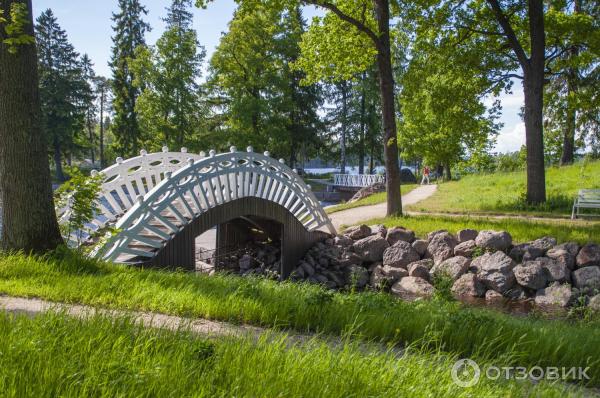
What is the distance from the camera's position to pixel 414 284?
1102cm

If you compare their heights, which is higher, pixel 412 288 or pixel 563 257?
pixel 563 257

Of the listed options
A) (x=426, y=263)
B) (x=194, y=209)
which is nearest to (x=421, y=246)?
(x=426, y=263)

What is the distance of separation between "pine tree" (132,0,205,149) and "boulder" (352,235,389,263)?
21.3 m

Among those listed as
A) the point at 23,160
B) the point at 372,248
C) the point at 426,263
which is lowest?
the point at 426,263

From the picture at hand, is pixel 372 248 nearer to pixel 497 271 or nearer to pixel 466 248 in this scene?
pixel 466 248

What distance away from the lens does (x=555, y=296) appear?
387 inches

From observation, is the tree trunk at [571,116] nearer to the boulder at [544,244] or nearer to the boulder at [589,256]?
the boulder at [544,244]

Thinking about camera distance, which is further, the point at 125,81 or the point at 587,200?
the point at 125,81

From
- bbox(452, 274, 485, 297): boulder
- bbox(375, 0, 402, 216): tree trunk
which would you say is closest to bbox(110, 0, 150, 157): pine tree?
bbox(375, 0, 402, 216): tree trunk

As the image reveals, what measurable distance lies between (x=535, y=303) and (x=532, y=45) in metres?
9.22

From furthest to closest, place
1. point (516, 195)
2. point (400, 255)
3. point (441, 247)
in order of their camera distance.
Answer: point (516, 195) < point (400, 255) < point (441, 247)

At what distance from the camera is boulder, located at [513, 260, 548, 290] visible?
10336mm

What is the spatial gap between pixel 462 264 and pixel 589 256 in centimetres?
270

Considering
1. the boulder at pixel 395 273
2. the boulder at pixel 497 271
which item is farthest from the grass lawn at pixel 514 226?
the boulder at pixel 395 273
